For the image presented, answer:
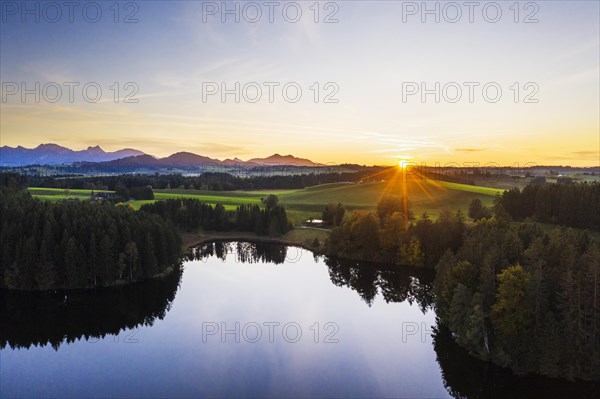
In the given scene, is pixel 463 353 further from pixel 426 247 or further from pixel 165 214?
pixel 165 214

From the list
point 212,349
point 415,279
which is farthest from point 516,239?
point 212,349

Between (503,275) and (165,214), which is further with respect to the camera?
(165,214)

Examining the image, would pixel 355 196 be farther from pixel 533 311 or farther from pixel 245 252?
pixel 533 311

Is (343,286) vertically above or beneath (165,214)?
beneath

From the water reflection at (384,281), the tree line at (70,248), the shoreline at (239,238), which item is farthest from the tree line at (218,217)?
the tree line at (70,248)

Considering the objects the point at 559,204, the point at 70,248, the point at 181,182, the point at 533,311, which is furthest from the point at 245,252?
the point at 181,182

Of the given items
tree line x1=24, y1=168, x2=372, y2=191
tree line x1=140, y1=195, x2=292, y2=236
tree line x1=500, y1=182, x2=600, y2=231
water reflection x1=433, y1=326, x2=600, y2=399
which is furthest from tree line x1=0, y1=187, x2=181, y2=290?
tree line x1=24, y1=168, x2=372, y2=191

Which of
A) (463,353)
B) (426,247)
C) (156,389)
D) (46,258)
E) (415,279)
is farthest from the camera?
Answer: (426,247)

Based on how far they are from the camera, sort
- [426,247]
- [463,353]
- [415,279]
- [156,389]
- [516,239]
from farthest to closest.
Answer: [426,247] < [415,279] < [516,239] < [463,353] < [156,389]
